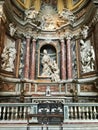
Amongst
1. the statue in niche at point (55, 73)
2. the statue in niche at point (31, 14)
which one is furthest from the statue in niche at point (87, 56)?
the statue in niche at point (31, 14)

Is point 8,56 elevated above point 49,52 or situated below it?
below

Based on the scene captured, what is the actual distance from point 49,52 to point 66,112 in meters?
6.59

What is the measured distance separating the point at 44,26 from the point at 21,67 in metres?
3.16

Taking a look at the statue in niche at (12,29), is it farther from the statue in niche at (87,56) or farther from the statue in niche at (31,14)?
the statue in niche at (87,56)

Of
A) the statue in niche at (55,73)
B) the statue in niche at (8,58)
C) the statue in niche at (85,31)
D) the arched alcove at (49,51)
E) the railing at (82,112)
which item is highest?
the statue in niche at (85,31)

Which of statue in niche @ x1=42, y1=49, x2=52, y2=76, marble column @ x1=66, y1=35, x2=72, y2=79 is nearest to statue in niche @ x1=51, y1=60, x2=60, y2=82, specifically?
statue in niche @ x1=42, y1=49, x2=52, y2=76

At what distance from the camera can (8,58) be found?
1223cm

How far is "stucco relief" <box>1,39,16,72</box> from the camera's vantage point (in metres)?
11.8

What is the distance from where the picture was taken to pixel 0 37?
36.9 ft

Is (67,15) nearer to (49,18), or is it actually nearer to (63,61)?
(49,18)

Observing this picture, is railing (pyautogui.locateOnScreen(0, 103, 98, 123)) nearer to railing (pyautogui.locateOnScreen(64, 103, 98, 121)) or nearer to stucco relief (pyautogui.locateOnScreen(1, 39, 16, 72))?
railing (pyautogui.locateOnScreen(64, 103, 98, 121))

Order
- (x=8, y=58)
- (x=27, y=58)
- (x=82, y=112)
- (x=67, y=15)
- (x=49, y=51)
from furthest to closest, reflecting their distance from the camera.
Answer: (x=49, y=51), (x=67, y=15), (x=27, y=58), (x=8, y=58), (x=82, y=112)

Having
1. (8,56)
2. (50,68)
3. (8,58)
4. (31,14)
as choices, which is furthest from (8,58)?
(31,14)

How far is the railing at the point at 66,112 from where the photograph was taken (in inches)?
318
